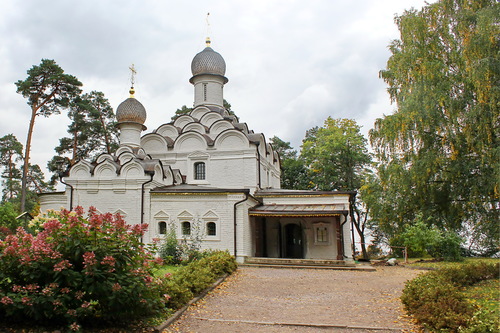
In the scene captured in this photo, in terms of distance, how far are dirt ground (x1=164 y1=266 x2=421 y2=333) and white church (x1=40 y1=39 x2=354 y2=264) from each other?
174 inches

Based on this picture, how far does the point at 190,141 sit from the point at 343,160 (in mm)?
11648

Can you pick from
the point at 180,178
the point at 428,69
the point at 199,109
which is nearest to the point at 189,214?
the point at 180,178

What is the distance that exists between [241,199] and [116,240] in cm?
1075

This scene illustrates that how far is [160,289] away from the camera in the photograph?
6.23 meters

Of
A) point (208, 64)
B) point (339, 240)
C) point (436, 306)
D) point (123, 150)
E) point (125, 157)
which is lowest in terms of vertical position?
point (436, 306)

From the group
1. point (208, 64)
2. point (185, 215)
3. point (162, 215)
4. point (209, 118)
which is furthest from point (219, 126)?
point (162, 215)

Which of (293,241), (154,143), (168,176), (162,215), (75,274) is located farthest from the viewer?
(154,143)

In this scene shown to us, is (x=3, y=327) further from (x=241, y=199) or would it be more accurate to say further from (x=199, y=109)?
(x=199, y=109)

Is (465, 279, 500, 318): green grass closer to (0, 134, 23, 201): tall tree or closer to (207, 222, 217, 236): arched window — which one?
(207, 222, 217, 236): arched window

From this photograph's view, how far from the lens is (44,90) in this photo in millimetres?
23406

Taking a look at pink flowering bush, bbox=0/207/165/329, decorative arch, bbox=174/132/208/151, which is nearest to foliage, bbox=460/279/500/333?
pink flowering bush, bbox=0/207/165/329

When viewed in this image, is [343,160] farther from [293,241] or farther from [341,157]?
[293,241]

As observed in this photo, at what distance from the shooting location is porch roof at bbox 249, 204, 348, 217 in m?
15.6

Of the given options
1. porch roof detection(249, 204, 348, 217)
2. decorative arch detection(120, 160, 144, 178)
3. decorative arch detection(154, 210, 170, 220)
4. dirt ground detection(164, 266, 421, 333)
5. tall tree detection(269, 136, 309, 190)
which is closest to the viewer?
dirt ground detection(164, 266, 421, 333)
